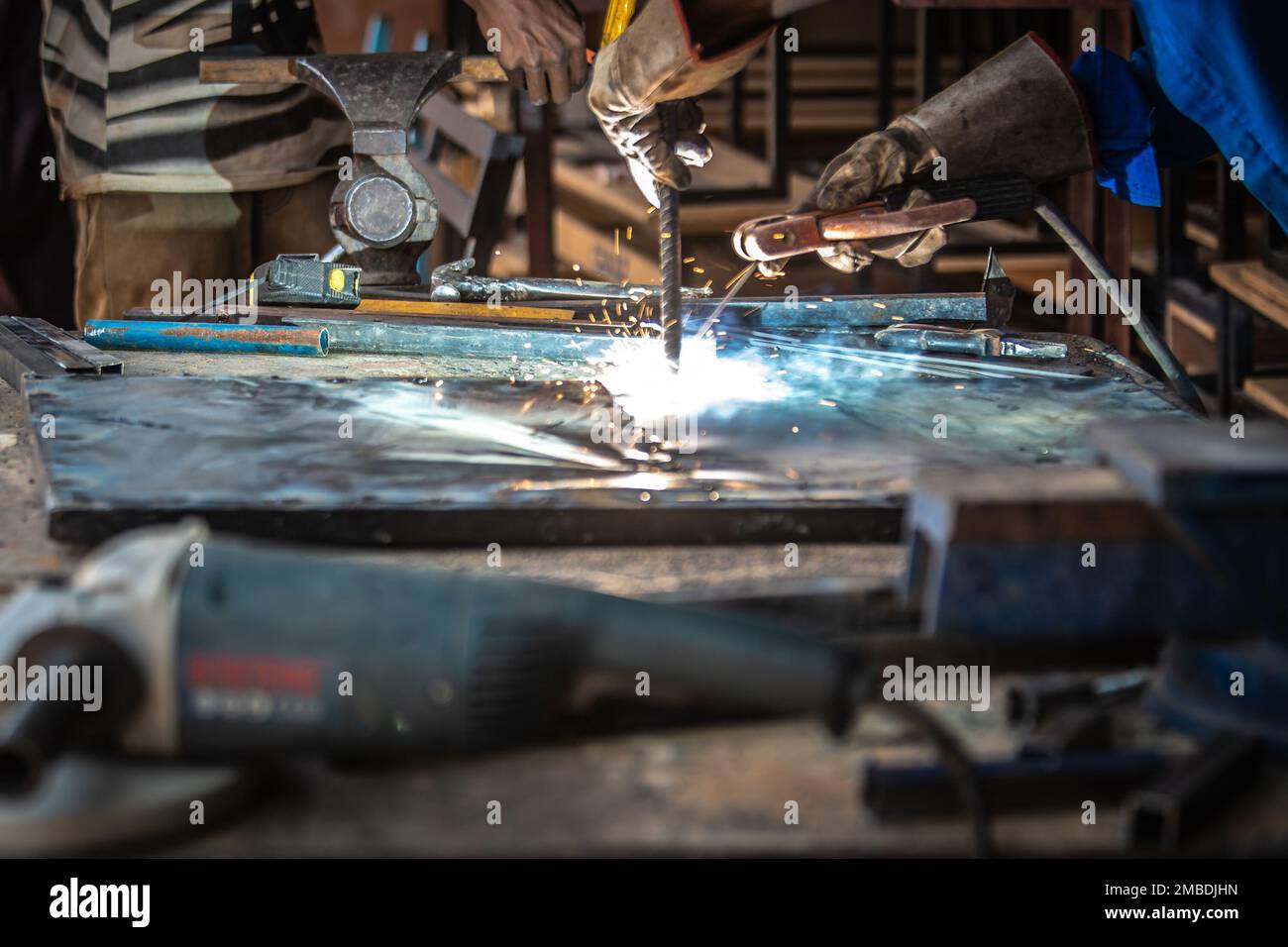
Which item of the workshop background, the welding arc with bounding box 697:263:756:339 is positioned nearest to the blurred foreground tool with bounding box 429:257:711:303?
the welding arc with bounding box 697:263:756:339

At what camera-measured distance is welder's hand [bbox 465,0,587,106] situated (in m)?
2.50

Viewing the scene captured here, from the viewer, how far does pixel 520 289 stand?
2.20 m

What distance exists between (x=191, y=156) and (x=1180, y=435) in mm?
2369

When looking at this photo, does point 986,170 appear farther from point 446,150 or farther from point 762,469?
point 446,150

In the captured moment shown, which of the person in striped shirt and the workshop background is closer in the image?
the workshop background

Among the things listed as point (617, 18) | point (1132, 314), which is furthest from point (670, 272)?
point (1132, 314)

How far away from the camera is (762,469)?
4.37 feet


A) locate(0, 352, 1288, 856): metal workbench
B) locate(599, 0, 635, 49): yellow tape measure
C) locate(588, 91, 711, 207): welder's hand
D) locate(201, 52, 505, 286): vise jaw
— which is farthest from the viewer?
locate(201, 52, 505, 286): vise jaw

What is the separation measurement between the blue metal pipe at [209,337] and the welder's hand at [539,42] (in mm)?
817

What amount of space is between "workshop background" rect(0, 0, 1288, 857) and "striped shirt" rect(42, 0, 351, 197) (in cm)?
109

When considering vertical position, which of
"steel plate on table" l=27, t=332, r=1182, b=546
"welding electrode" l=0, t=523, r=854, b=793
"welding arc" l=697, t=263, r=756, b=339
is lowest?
"welding electrode" l=0, t=523, r=854, b=793

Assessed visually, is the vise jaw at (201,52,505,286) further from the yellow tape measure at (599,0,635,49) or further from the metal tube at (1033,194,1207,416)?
the metal tube at (1033,194,1207,416)

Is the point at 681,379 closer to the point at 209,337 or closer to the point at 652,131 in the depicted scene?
the point at 652,131
